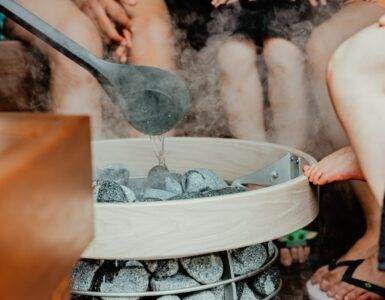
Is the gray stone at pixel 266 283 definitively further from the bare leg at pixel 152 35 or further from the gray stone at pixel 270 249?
the bare leg at pixel 152 35

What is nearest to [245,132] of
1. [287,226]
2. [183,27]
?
[183,27]

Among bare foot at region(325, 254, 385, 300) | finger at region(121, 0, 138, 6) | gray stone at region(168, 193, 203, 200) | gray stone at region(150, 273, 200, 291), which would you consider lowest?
bare foot at region(325, 254, 385, 300)

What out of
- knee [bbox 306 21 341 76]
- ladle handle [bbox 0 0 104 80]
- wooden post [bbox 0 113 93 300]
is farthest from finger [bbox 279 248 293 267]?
wooden post [bbox 0 113 93 300]

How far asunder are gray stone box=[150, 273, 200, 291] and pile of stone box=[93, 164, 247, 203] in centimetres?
24

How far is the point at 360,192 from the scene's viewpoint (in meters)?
2.72

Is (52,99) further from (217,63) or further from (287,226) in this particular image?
(287,226)

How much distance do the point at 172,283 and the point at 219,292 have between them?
0.15 metres

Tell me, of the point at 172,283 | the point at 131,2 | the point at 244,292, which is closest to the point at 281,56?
the point at 131,2

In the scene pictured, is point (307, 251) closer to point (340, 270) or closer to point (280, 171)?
point (340, 270)

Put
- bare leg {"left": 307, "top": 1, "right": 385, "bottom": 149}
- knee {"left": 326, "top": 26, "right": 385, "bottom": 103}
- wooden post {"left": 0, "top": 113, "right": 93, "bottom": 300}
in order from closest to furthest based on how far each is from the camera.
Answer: wooden post {"left": 0, "top": 113, "right": 93, "bottom": 300}, knee {"left": 326, "top": 26, "right": 385, "bottom": 103}, bare leg {"left": 307, "top": 1, "right": 385, "bottom": 149}

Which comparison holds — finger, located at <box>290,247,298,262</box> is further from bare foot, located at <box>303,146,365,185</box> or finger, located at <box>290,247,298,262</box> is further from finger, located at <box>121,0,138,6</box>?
finger, located at <box>121,0,138,6</box>

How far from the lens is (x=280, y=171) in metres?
2.39

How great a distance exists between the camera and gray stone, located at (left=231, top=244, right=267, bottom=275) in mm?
2133

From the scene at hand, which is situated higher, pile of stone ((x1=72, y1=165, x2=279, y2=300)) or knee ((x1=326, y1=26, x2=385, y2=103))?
knee ((x1=326, y1=26, x2=385, y2=103))
